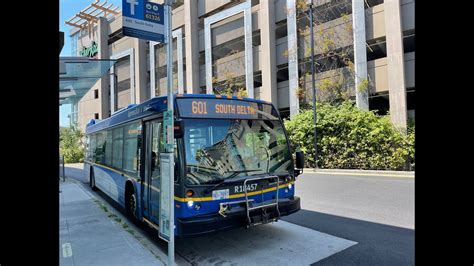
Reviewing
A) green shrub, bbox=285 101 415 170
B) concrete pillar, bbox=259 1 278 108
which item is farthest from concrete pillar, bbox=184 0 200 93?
green shrub, bbox=285 101 415 170

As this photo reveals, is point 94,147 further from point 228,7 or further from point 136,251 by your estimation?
point 228,7

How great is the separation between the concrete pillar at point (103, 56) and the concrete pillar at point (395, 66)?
34508 millimetres

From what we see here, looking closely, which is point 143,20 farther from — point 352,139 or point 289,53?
point 289,53

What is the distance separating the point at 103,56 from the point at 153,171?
40.4m

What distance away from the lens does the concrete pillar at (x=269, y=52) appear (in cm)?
2422

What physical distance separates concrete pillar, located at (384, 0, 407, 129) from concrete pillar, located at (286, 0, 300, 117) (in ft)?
20.1

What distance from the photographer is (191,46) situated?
30.3 m

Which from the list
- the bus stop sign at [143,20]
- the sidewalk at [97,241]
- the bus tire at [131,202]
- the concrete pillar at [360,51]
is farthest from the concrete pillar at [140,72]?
the bus stop sign at [143,20]

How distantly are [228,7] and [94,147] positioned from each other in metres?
21.0

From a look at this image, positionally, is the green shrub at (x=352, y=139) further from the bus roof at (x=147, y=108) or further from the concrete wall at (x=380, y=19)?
the bus roof at (x=147, y=108)

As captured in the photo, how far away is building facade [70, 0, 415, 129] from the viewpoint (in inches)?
731
